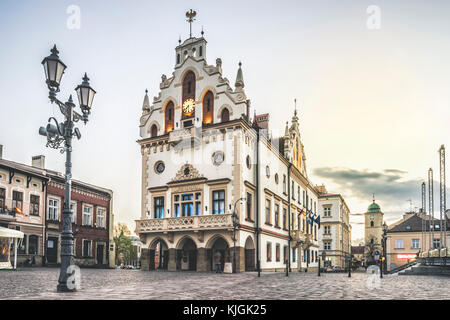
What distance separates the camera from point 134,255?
108375 mm

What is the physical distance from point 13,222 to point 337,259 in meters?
52.9

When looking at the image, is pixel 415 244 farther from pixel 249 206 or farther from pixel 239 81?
pixel 239 81

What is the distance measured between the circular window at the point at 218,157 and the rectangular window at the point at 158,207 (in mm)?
5545

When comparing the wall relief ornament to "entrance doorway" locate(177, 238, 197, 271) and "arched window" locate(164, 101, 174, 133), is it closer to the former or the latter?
"arched window" locate(164, 101, 174, 133)

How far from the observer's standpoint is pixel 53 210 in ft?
129

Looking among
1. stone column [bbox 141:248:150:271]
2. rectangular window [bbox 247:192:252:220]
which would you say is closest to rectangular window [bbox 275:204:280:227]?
rectangular window [bbox 247:192:252:220]

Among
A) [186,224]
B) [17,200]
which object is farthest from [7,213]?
[186,224]

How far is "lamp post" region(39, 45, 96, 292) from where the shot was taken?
11.8 meters

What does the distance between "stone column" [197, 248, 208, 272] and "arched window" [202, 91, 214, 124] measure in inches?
382

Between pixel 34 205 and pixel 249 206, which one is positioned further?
pixel 34 205

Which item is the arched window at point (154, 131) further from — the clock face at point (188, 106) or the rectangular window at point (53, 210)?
the rectangular window at point (53, 210)

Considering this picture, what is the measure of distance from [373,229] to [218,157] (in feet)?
344

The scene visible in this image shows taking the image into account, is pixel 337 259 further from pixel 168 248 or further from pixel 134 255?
pixel 134 255

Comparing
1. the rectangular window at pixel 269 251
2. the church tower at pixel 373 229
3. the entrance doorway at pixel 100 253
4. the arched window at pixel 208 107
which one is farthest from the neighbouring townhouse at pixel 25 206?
the church tower at pixel 373 229
